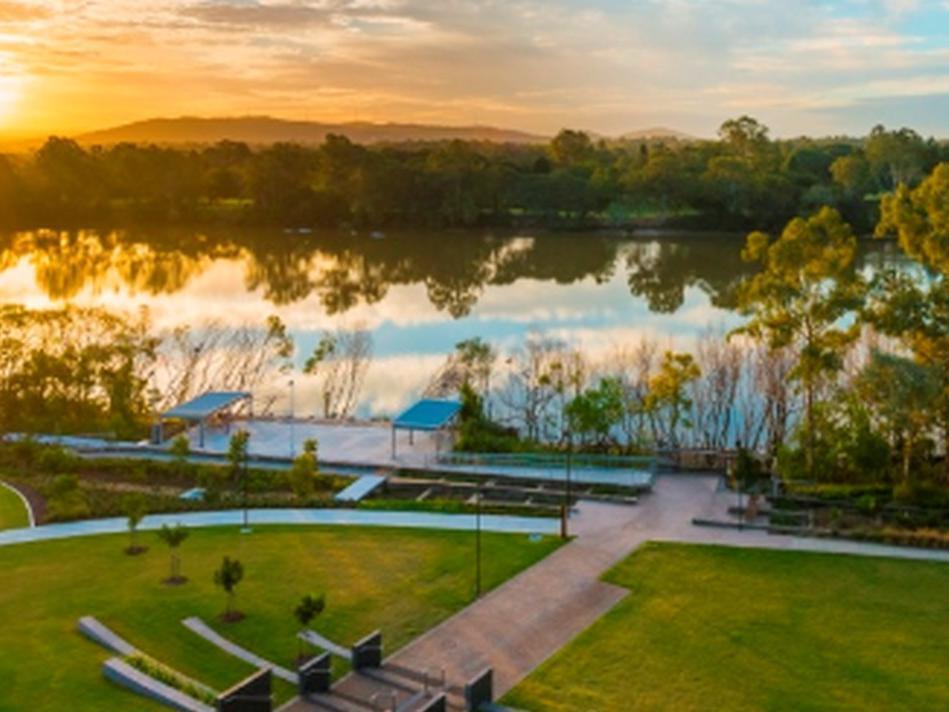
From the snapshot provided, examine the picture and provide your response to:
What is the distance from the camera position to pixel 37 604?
1970 cm

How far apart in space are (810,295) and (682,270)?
37.3 metres

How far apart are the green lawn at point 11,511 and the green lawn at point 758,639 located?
14347 millimetres

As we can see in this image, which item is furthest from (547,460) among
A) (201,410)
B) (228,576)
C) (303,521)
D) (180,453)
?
(228,576)

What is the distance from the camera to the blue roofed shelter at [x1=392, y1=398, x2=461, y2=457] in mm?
30219

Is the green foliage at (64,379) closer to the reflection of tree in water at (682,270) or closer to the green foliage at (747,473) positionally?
the green foliage at (747,473)

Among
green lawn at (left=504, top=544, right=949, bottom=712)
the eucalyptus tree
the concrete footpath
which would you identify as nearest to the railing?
the concrete footpath

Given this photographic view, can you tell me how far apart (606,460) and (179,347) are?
21.8 meters

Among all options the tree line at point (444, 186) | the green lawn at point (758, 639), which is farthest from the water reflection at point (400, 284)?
the green lawn at point (758, 639)

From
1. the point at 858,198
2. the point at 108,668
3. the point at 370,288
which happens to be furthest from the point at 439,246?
the point at 108,668

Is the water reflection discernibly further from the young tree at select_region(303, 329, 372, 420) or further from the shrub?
the shrub

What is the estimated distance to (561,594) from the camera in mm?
20578

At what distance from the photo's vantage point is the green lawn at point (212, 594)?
1664 centimetres

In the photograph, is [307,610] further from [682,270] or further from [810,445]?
[682,270]

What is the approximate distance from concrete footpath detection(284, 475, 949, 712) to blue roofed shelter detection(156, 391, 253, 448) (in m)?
12.8
